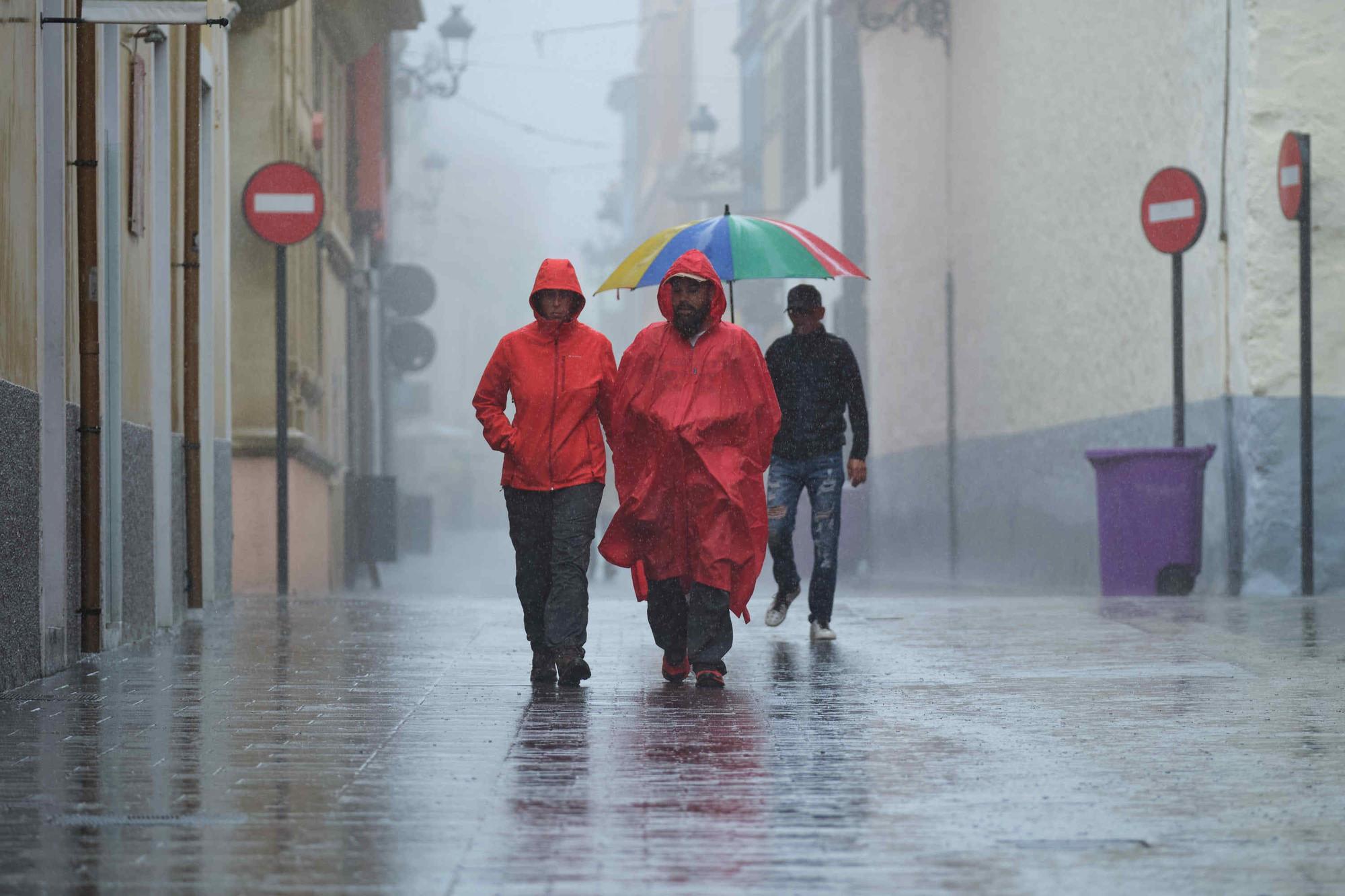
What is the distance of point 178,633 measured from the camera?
1082 centimetres

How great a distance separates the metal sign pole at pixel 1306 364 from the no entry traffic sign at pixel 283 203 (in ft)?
21.6

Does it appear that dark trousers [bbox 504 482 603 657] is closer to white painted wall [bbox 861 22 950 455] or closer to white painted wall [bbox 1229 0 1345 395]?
white painted wall [bbox 1229 0 1345 395]

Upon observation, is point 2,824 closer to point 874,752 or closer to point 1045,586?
point 874,752

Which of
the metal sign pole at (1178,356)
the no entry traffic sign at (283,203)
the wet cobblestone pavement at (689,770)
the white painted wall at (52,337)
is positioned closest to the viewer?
the wet cobblestone pavement at (689,770)

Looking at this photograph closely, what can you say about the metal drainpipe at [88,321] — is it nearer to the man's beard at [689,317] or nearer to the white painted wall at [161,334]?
the white painted wall at [161,334]

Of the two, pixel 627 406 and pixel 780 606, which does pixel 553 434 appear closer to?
pixel 627 406

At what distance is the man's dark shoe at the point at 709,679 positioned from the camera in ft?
26.0

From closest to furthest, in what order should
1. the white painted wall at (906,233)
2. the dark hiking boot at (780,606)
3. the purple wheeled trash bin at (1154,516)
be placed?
the dark hiking boot at (780,606) < the purple wheeled trash bin at (1154,516) < the white painted wall at (906,233)

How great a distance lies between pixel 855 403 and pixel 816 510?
0.53m

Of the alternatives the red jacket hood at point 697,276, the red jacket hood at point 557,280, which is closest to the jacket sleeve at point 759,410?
the red jacket hood at point 697,276

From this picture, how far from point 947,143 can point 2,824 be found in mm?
20692

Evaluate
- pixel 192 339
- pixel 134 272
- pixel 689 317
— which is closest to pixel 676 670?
pixel 689 317

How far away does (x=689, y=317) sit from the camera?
7895 mm

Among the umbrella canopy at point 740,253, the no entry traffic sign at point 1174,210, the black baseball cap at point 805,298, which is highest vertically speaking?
the no entry traffic sign at point 1174,210
